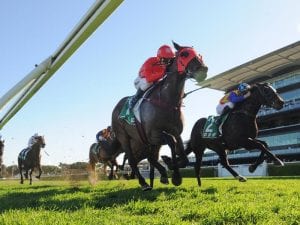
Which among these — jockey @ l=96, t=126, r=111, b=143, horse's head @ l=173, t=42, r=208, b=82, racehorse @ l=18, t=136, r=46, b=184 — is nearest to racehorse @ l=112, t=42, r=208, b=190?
horse's head @ l=173, t=42, r=208, b=82

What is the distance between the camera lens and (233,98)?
12.2 m

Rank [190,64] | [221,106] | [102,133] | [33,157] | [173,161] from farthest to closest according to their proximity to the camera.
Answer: [33,157] → [102,133] → [221,106] → [190,64] → [173,161]

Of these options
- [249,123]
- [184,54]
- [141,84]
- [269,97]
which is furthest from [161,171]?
[269,97]

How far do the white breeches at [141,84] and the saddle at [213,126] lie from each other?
3334mm

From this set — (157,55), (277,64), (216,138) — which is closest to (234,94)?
(216,138)

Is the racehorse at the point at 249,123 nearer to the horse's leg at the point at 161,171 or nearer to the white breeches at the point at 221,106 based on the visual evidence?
the white breeches at the point at 221,106

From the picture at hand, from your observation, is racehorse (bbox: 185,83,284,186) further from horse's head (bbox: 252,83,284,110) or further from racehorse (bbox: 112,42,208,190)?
racehorse (bbox: 112,42,208,190)

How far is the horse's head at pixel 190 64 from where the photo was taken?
8.11 m

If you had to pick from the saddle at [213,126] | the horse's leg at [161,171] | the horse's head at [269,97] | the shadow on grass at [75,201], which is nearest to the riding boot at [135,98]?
the horse's leg at [161,171]

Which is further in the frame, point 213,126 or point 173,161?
point 213,126

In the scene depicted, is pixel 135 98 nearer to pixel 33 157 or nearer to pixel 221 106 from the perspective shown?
pixel 221 106

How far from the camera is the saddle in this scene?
11961 millimetres

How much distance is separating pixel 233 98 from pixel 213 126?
3.31ft

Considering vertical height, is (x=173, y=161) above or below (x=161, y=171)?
above
